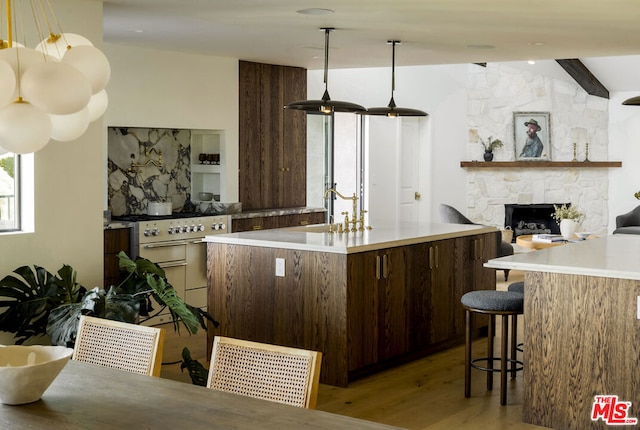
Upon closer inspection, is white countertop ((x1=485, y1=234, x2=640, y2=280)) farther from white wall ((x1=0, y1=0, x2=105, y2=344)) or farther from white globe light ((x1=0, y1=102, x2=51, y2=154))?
white globe light ((x1=0, y1=102, x2=51, y2=154))

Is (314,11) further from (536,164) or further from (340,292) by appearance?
(536,164)

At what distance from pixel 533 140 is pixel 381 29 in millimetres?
6530

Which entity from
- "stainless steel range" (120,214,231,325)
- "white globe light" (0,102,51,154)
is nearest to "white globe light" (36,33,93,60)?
"white globe light" (0,102,51,154)

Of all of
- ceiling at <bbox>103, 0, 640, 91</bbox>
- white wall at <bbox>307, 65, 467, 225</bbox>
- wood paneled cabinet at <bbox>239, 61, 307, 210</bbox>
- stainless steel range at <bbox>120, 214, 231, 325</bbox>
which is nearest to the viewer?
ceiling at <bbox>103, 0, 640, 91</bbox>

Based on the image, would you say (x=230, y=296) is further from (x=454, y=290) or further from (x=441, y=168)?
(x=441, y=168)

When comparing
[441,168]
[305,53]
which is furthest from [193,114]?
[441,168]

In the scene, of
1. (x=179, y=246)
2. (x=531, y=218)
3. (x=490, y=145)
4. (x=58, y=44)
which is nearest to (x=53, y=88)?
(x=58, y=44)

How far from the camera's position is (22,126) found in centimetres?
216

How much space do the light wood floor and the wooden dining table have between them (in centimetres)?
225

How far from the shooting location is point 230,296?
5.74m

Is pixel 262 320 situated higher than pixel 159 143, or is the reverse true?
pixel 159 143

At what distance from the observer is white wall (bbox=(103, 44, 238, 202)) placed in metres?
7.12

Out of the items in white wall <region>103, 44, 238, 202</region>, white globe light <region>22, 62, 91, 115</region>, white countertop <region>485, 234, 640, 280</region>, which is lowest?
white countertop <region>485, 234, 640, 280</region>

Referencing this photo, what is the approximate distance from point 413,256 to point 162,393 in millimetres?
3491
